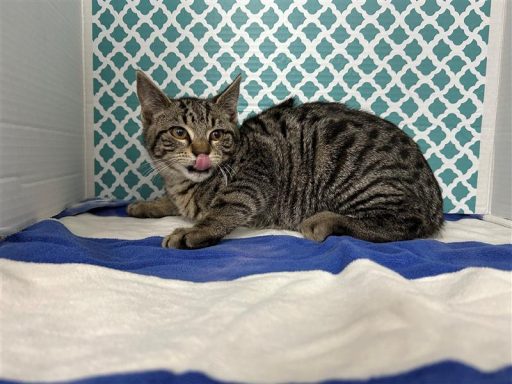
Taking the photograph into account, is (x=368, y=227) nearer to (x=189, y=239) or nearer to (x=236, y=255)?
(x=236, y=255)

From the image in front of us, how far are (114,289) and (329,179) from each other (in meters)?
0.94

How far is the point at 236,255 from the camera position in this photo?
119cm

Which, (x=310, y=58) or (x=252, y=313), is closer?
(x=252, y=313)

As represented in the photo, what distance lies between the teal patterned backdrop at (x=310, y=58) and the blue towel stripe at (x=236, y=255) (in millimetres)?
921

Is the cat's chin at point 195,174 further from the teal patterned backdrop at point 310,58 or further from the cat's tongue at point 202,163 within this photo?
the teal patterned backdrop at point 310,58

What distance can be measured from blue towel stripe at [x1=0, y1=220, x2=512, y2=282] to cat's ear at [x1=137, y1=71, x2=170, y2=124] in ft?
1.84

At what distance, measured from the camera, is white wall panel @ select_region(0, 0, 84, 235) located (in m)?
1.25

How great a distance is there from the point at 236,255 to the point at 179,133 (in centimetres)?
58

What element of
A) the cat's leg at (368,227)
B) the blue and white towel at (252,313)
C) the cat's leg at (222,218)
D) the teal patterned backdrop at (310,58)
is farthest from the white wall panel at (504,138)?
the cat's leg at (222,218)

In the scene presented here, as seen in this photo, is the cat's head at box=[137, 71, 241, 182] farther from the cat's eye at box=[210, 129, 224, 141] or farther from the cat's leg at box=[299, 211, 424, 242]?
the cat's leg at box=[299, 211, 424, 242]

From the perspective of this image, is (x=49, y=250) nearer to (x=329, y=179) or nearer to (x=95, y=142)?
(x=329, y=179)

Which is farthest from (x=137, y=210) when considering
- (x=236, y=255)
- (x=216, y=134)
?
(x=236, y=255)

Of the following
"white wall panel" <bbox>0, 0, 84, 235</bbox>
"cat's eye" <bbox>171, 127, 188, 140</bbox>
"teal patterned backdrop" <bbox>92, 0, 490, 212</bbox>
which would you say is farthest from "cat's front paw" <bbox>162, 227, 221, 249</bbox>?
"teal patterned backdrop" <bbox>92, 0, 490, 212</bbox>

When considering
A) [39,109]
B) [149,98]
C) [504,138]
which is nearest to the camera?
[39,109]
